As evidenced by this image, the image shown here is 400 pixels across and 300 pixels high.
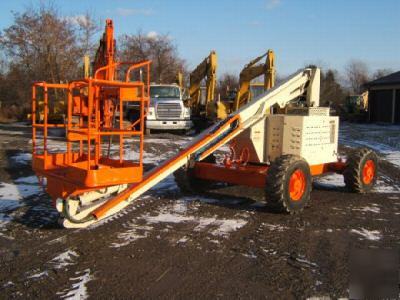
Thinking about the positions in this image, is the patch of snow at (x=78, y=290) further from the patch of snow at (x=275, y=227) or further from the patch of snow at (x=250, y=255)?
the patch of snow at (x=275, y=227)

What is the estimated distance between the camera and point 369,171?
9.33 meters

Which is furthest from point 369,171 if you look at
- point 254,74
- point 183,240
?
point 254,74

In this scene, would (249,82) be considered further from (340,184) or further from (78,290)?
(78,290)

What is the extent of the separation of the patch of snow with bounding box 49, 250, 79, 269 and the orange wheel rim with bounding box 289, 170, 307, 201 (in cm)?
350

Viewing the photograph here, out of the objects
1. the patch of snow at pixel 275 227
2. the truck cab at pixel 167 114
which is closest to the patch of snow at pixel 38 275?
the patch of snow at pixel 275 227

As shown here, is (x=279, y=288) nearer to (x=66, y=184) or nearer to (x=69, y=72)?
(x=66, y=184)

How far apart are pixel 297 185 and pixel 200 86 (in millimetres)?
18982

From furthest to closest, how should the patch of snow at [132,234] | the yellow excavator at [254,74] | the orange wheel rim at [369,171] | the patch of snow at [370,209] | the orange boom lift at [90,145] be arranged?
the yellow excavator at [254,74]
the orange wheel rim at [369,171]
the patch of snow at [370,209]
the patch of snow at [132,234]
the orange boom lift at [90,145]

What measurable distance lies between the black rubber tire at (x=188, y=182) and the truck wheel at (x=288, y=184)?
1.76m

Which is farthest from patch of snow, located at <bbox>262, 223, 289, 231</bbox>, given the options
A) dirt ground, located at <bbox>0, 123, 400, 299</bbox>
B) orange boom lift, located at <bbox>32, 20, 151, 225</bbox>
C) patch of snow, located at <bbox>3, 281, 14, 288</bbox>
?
patch of snow, located at <bbox>3, 281, 14, 288</bbox>

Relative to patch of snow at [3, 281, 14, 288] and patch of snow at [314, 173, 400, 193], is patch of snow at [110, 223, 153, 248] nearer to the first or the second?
patch of snow at [3, 281, 14, 288]

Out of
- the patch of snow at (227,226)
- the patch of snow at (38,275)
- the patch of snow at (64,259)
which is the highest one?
the patch of snow at (227,226)

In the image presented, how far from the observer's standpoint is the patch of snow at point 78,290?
14.0ft

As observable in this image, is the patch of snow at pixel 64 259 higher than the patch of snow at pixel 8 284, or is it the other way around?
the patch of snow at pixel 64 259
